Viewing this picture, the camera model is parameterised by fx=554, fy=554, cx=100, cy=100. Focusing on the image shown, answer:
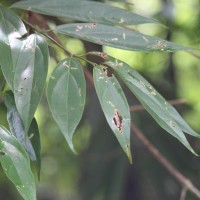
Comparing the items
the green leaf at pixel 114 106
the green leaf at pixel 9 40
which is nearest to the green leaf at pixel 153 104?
the green leaf at pixel 114 106

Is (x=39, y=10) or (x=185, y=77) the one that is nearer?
(x=39, y=10)

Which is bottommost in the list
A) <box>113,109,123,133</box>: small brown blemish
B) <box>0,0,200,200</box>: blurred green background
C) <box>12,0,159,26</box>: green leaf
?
<box>0,0,200,200</box>: blurred green background

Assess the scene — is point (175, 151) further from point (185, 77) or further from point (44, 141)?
point (44, 141)

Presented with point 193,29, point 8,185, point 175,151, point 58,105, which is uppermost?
point 58,105

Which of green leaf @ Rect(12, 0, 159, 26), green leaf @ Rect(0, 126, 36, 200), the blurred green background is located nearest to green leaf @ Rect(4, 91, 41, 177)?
green leaf @ Rect(0, 126, 36, 200)

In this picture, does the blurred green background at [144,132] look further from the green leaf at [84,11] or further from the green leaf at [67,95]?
the green leaf at [67,95]

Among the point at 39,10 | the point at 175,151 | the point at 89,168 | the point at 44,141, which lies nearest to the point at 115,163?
the point at 89,168

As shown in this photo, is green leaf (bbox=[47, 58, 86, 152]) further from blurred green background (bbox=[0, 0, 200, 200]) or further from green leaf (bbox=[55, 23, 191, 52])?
blurred green background (bbox=[0, 0, 200, 200])
